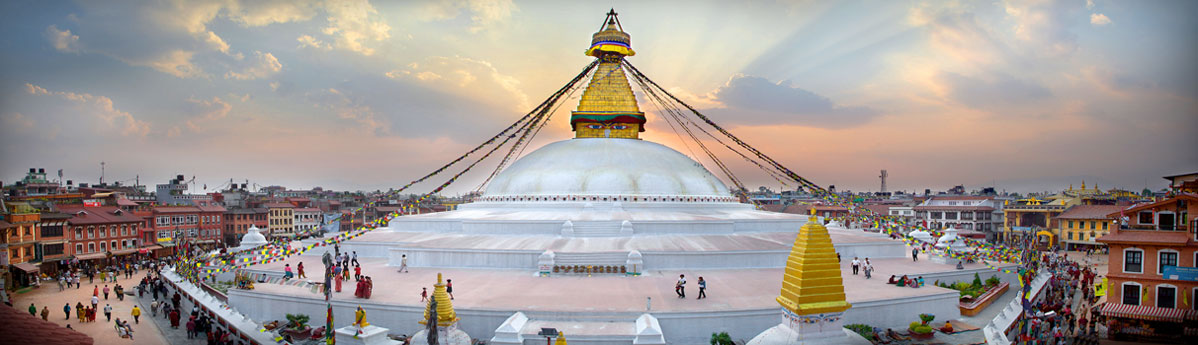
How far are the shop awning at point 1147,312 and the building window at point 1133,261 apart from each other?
76 centimetres

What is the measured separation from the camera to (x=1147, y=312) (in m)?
11.9

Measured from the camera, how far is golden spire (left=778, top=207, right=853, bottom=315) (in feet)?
21.6

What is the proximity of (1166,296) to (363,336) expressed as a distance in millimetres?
15235

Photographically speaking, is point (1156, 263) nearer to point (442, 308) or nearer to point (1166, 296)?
point (1166, 296)

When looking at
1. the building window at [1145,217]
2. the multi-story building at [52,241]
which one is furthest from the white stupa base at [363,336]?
the multi-story building at [52,241]

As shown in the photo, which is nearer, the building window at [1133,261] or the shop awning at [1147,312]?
the shop awning at [1147,312]

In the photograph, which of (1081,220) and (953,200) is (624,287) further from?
(953,200)

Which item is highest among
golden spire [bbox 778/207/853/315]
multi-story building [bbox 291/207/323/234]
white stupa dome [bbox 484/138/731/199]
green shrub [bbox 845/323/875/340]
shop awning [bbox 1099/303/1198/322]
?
white stupa dome [bbox 484/138/731/199]

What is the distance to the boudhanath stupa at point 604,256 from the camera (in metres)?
10.2

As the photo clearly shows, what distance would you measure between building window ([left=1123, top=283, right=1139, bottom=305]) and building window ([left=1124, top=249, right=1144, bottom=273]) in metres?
0.32

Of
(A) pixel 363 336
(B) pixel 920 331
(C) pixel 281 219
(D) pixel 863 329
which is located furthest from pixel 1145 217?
(C) pixel 281 219

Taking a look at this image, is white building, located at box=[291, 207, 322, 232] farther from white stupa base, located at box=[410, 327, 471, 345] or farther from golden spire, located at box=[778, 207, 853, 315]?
golden spire, located at box=[778, 207, 853, 315]

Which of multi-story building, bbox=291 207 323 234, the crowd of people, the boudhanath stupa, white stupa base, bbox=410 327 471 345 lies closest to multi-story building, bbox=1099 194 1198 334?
the crowd of people

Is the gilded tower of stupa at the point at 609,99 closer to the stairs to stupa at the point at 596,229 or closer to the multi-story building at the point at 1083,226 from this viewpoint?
the stairs to stupa at the point at 596,229
